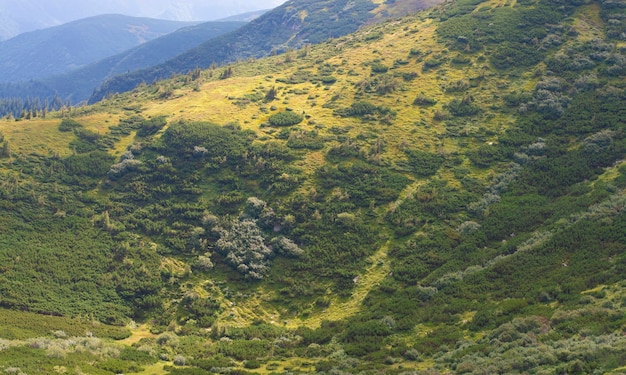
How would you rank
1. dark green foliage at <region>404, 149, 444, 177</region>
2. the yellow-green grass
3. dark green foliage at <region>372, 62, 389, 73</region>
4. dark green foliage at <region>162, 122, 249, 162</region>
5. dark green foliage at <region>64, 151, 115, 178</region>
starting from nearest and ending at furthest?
dark green foliage at <region>404, 149, 444, 177</region> → dark green foliage at <region>64, 151, 115, 178</region> → dark green foliage at <region>162, 122, 249, 162</region> → the yellow-green grass → dark green foliage at <region>372, 62, 389, 73</region>

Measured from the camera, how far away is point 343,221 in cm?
6394

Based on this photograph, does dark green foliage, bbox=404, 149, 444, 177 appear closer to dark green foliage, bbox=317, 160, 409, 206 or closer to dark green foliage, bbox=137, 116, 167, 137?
dark green foliage, bbox=317, 160, 409, 206

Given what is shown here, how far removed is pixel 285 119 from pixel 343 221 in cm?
3152

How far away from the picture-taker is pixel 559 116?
79.6 meters

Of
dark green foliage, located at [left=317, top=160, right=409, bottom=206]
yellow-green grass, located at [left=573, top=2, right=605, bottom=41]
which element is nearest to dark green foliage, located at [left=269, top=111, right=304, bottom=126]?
dark green foliage, located at [left=317, top=160, right=409, bottom=206]

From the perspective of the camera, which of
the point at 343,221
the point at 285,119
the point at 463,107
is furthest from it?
the point at 285,119

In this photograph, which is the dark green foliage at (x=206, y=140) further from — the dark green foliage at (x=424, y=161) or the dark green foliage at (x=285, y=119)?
the dark green foliage at (x=424, y=161)

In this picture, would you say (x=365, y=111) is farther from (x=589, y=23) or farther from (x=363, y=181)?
(x=589, y=23)

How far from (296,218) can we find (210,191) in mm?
14575

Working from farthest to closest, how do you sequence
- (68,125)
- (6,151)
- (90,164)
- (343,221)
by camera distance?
(68,125), (90,164), (6,151), (343,221)

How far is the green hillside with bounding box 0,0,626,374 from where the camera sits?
128ft

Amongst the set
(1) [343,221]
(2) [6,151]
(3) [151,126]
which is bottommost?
(1) [343,221]

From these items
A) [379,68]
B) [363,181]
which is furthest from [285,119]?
[379,68]

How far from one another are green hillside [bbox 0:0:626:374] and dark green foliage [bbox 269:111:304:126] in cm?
42
